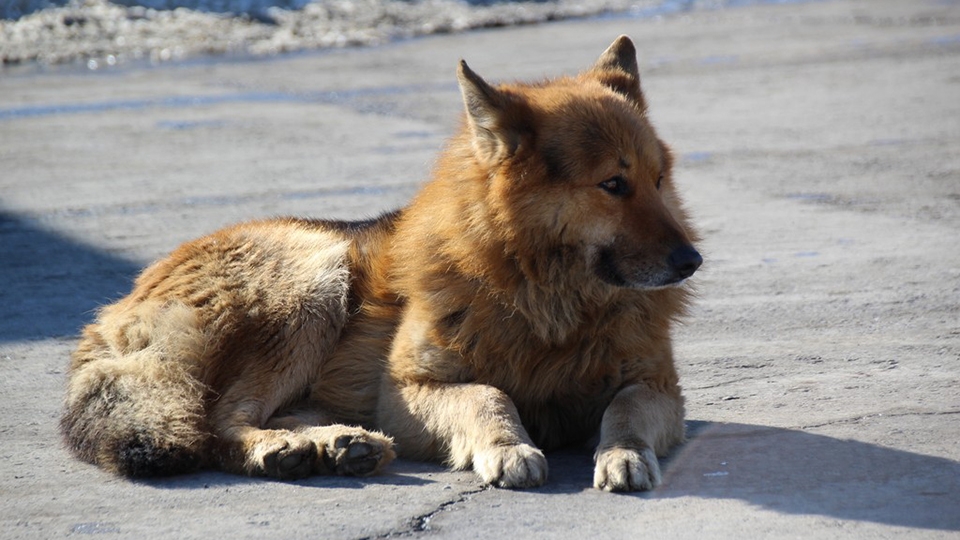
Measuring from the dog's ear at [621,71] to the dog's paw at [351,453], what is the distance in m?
1.97

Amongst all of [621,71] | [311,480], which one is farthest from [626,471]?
[621,71]

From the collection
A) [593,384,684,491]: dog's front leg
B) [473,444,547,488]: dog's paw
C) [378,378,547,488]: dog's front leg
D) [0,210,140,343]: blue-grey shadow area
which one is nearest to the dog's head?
[593,384,684,491]: dog's front leg

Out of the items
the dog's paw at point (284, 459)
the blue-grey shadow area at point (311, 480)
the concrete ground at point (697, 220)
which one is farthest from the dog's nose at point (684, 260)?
the dog's paw at point (284, 459)

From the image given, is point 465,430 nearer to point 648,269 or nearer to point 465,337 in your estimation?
point 465,337

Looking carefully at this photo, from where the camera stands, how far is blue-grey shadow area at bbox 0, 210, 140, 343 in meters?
7.20

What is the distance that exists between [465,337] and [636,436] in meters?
0.83

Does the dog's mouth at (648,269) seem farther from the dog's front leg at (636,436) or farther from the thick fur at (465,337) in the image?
the dog's front leg at (636,436)

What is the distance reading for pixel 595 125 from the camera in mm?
5008

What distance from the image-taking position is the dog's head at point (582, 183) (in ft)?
15.8

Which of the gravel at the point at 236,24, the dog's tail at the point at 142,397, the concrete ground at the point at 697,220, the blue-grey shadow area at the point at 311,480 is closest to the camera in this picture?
the concrete ground at the point at 697,220

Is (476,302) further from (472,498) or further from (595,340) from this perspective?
(472,498)

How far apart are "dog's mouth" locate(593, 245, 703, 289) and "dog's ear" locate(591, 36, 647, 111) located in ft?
3.28

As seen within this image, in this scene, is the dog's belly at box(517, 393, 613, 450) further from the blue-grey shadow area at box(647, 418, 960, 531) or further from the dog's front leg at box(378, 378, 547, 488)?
the blue-grey shadow area at box(647, 418, 960, 531)

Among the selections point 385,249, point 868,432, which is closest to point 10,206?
point 385,249
